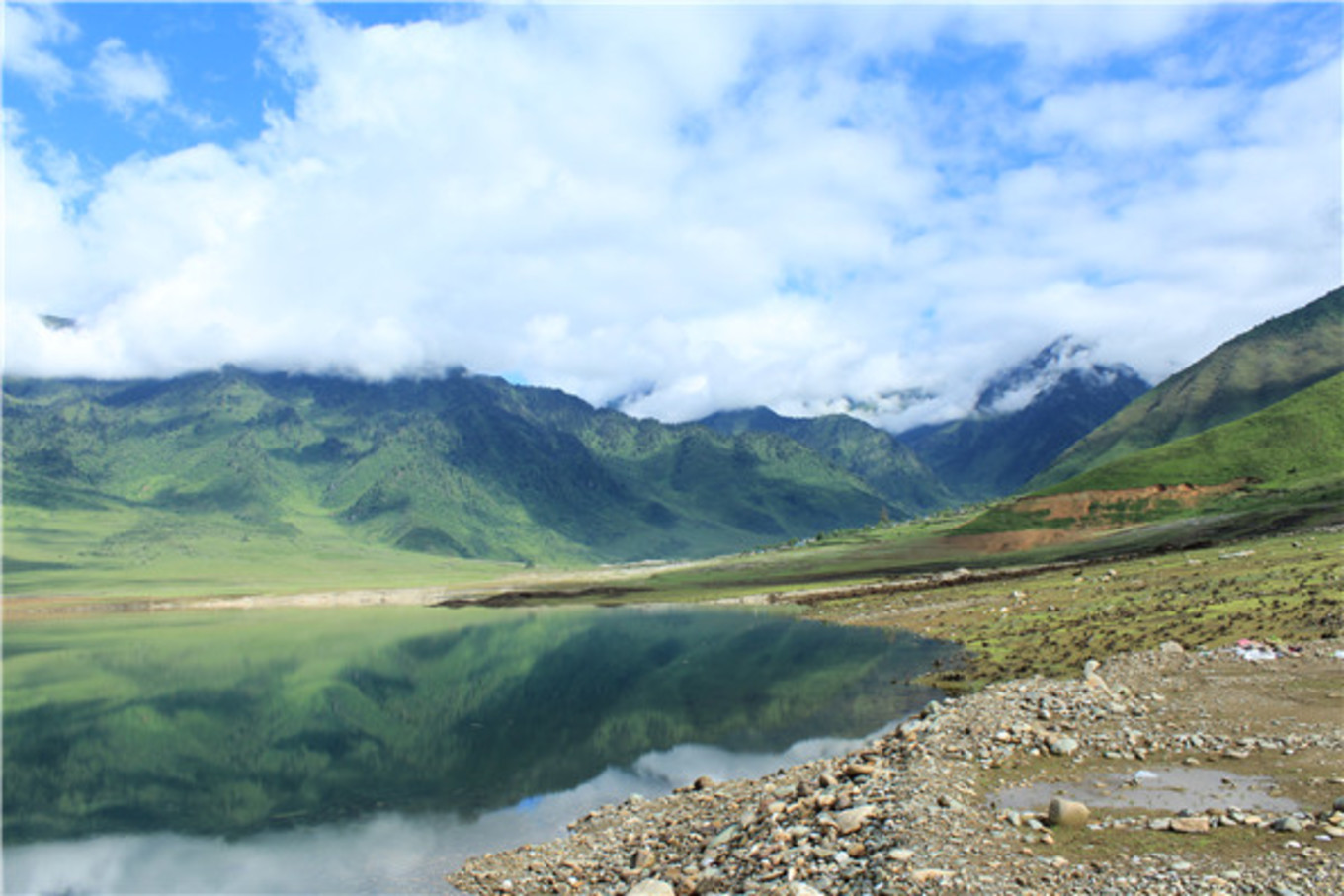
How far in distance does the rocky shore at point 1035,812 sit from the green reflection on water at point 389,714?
10.7m

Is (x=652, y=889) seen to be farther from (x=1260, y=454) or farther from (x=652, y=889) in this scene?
(x=1260, y=454)

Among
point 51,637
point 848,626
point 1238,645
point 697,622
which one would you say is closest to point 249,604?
point 51,637

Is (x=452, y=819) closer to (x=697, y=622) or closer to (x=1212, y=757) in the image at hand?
(x=1212, y=757)

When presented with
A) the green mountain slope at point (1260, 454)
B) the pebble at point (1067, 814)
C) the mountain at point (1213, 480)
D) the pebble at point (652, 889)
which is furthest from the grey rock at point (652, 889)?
the green mountain slope at point (1260, 454)

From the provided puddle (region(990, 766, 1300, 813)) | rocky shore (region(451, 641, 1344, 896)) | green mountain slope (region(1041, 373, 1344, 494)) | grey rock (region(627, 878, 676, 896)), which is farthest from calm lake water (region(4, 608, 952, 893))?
green mountain slope (region(1041, 373, 1344, 494))

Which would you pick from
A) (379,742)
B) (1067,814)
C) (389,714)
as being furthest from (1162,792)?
(389,714)

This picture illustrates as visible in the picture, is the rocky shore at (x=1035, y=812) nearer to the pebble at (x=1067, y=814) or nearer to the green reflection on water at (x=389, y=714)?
the pebble at (x=1067, y=814)

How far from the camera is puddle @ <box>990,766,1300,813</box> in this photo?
63.3 feet

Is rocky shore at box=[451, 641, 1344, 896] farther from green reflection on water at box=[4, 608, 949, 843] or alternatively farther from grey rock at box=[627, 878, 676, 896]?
green reflection on water at box=[4, 608, 949, 843]

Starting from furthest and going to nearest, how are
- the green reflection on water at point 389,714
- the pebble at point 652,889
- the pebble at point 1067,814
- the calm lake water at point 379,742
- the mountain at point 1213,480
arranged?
the mountain at point 1213,480, the green reflection on water at point 389,714, the calm lake water at point 379,742, the pebble at point 652,889, the pebble at point 1067,814

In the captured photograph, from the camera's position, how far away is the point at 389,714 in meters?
57.2

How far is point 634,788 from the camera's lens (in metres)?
33.6

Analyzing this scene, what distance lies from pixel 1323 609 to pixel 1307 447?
136677 mm

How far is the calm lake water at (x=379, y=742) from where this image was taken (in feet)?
97.2
